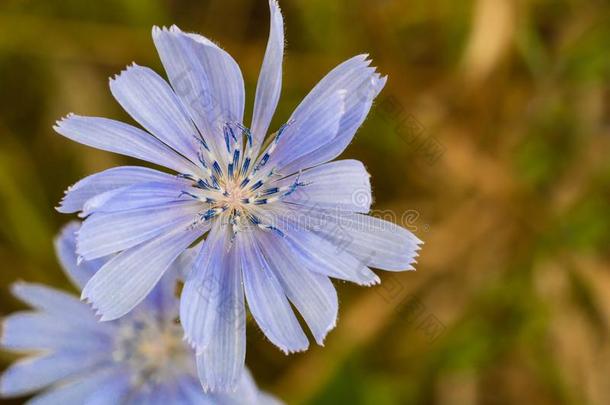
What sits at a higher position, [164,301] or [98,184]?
[98,184]

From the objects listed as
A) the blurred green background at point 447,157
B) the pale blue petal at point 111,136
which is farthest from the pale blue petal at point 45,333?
the blurred green background at point 447,157

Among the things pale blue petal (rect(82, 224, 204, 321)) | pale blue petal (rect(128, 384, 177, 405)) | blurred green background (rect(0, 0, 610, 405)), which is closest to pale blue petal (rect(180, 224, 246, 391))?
pale blue petal (rect(82, 224, 204, 321))

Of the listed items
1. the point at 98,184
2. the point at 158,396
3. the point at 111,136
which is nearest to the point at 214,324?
Result: the point at 98,184

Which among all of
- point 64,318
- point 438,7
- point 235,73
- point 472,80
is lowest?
point 64,318

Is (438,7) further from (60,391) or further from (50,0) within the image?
(60,391)

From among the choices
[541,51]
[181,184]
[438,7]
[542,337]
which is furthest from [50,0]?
[542,337]

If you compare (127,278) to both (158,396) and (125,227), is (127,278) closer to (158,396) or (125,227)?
(125,227)

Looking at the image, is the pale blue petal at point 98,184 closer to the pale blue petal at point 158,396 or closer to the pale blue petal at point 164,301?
the pale blue petal at point 164,301
